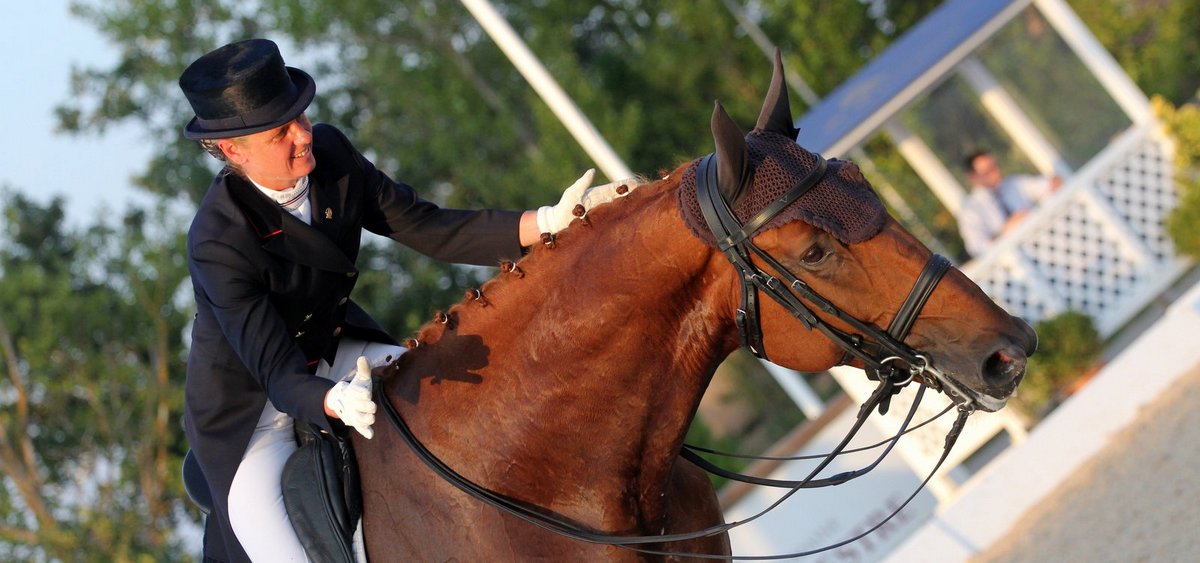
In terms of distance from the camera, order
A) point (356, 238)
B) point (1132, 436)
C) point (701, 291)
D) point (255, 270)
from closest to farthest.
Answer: point (701, 291) < point (255, 270) < point (356, 238) < point (1132, 436)

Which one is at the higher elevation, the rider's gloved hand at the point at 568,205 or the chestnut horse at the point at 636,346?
the rider's gloved hand at the point at 568,205

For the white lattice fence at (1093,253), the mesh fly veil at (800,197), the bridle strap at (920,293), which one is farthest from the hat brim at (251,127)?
the white lattice fence at (1093,253)

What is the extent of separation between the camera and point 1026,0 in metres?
11.3

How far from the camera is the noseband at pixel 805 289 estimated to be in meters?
3.34

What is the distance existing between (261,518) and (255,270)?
0.83 m

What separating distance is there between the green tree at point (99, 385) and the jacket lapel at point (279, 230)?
33.8ft

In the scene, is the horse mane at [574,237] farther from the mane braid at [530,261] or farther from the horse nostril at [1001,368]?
the horse nostril at [1001,368]

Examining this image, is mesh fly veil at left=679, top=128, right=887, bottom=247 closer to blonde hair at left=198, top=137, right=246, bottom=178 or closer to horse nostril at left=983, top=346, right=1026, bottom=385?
horse nostril at left=983, top=346, right=1026, bottom=385

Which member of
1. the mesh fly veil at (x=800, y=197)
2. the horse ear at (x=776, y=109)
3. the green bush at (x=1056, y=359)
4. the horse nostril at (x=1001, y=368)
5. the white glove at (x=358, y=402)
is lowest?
the green bush at (x=1056, y=359)

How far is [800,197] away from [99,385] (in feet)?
44.1

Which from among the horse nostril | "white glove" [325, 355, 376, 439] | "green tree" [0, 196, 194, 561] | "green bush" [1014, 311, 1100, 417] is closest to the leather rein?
the horse nostril

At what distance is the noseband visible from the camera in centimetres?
334

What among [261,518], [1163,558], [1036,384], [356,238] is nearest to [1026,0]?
[1036,384]

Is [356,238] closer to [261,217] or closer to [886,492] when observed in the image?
[261,217]
